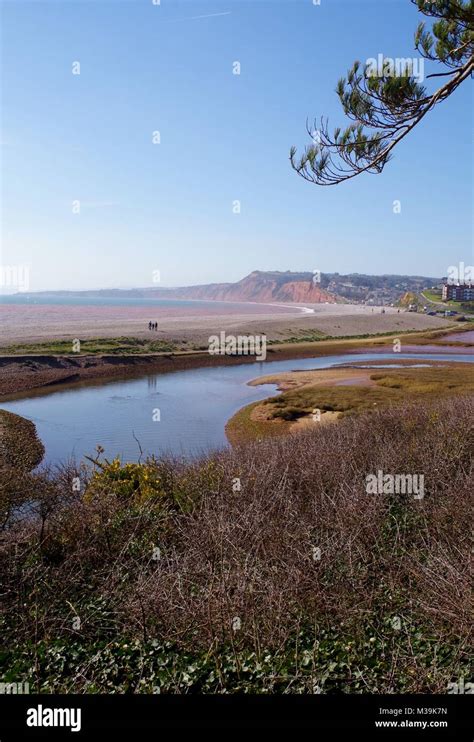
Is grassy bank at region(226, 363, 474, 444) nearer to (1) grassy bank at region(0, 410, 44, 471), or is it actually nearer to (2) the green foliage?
(1) grassy bank at region(0, 410, 44, 471)

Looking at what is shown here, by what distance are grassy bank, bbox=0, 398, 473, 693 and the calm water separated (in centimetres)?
688

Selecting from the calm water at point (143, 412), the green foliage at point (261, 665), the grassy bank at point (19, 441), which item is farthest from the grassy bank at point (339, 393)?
the green foliage at point (261, 665)

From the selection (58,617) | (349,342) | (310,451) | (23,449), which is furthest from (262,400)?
(349,342)

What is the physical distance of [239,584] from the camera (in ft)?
22.2

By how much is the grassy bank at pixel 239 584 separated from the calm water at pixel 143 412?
6.88m

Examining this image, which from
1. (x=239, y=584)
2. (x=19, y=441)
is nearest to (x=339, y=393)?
Result: (x=19, y=441)

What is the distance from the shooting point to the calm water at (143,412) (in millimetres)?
24000

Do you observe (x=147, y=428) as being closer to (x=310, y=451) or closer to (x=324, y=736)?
(x=310, y=451)

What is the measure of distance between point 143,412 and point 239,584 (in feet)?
79.5

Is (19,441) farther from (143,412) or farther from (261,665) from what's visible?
(261,665)

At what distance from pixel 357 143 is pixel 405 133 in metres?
0.92

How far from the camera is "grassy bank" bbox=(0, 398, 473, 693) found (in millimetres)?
6164
